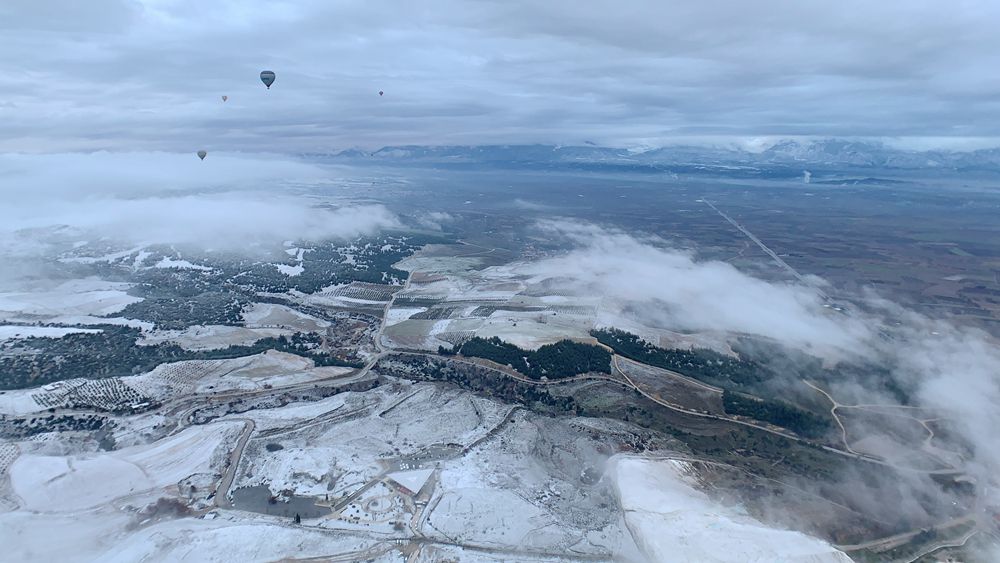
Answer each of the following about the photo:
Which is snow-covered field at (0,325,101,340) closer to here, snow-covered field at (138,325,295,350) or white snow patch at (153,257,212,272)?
snow-covered field at (138,325,295,350)

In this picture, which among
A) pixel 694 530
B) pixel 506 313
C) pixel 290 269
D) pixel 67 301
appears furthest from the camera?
pixel 290 269

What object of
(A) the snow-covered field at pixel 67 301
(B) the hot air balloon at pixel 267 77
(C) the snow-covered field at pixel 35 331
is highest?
(B) the hot air balloon at pixel 267 77

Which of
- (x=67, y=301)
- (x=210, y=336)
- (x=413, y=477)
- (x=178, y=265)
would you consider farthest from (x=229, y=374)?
(x=178, y=265)

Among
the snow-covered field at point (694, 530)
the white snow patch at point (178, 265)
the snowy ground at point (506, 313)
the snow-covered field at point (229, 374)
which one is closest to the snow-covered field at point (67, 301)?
the white snow patch at point (178, 265)

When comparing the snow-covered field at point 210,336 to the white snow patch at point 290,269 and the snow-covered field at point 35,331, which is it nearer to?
the snow-covered field at point 35,331

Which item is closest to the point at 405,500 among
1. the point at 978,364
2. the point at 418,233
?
the point at 978,364

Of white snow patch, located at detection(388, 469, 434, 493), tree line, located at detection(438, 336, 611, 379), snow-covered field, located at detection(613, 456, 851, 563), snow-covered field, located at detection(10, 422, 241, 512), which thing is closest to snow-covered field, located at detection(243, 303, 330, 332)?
tree line, located at detection(438, 336, 611, 379)

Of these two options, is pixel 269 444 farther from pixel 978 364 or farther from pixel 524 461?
pixel 978 364

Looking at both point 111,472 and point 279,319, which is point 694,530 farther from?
point 279,319
